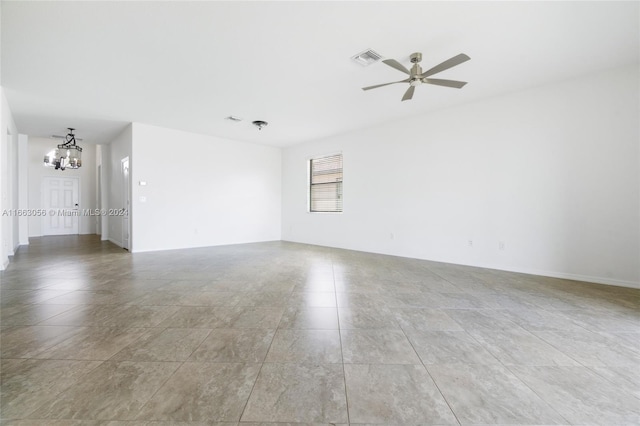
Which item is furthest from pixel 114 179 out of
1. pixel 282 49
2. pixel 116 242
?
pixel 282 49

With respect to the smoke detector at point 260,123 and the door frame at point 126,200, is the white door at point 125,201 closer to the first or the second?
the door frame at point 126,200

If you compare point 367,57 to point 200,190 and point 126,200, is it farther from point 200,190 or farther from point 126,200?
point 126,200

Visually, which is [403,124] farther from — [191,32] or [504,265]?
[191,32]

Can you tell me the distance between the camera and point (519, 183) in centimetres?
407

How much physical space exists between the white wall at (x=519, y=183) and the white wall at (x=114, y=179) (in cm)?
560

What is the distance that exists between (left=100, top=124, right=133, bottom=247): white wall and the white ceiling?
141 centimetres

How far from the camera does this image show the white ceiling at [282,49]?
2398mm

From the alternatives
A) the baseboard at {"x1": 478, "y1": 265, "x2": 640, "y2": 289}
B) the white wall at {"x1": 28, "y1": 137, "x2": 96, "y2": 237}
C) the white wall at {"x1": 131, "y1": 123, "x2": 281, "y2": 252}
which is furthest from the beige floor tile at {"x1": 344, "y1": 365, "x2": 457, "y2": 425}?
the white wall at {"x1": 28, "y1": 137, "x2": 96, "y2": 237}

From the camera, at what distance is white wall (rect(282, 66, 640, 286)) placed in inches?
134

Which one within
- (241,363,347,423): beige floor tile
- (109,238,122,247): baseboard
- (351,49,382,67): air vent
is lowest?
(109,238,122,247): baseboard

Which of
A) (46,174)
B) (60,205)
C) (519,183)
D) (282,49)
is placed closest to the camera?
(282,49)

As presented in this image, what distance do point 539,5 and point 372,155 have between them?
3678 millimetres

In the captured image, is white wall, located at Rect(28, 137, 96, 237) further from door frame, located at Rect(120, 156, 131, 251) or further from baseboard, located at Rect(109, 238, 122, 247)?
door frame, located at Rect(120, 156, 131, 251)

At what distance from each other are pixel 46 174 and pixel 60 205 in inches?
43.2
